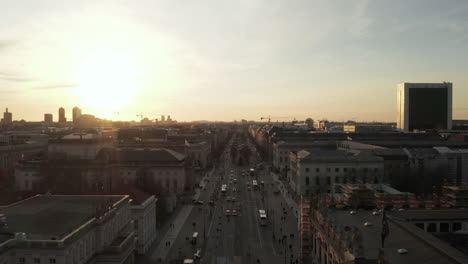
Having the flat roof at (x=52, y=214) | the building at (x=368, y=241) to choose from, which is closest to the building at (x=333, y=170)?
the building at (x=368, y=241)

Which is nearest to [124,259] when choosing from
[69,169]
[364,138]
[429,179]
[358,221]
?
[358,221]

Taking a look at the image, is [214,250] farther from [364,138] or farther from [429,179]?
[364,138]

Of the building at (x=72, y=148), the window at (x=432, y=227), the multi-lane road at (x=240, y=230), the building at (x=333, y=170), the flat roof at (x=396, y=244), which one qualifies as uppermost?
the building at (x=72, y=148)

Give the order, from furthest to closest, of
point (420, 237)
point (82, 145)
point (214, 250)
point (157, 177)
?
point (157, 177) → point (82, 145) → point (214, 250) → point (420, 237)

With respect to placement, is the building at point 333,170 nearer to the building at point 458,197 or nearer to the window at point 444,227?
the building at point 458,197

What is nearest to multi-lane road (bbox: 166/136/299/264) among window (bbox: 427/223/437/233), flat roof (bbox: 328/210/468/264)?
flat roof (bbox: 328/210/468/264)

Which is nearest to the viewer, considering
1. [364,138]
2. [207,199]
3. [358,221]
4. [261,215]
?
[358,221]

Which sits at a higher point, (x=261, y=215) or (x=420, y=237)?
(x=420, y=237)

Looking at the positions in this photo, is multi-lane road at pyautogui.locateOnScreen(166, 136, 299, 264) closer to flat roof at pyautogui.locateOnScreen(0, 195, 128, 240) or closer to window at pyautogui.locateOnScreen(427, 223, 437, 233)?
flat roof at pyautogui.locateOnScreen(0, 195, 128, 240)
